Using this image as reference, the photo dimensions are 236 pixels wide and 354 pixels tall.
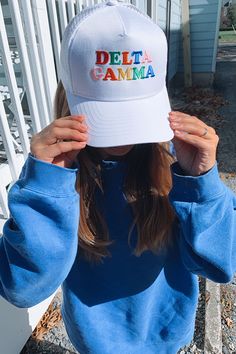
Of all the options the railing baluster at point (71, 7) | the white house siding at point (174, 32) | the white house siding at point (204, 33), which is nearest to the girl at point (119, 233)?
the railing baluster at point (71, 7)

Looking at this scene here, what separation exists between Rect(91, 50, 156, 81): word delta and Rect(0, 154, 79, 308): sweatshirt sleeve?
10.4 inches

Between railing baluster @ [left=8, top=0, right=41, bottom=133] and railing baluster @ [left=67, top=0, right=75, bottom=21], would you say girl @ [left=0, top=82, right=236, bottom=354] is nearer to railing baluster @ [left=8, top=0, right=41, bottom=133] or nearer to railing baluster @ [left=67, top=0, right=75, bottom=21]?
railing baluster @ [left=8, top=0, right=41, bottom=133]

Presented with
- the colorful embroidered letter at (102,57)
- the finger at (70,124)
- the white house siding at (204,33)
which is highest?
the colorful embroidered letter at (102,57)

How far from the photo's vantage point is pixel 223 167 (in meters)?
3.86

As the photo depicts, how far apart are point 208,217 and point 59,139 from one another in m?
0.44

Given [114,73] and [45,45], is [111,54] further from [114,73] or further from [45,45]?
[45,45]

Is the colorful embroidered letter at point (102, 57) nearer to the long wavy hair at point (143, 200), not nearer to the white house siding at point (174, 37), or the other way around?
the long wavy hair at point (143, 200)

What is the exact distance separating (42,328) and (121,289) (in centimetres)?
110

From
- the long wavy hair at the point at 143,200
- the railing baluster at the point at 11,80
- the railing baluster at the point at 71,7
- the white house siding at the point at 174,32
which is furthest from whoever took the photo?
the white house siding at the point at 174,32

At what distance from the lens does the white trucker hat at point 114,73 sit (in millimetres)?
889

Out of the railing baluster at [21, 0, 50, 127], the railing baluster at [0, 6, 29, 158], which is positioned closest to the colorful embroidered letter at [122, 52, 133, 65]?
the railing baluster at [0, 6, 29, 158]

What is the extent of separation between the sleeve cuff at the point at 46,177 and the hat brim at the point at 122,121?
11cm

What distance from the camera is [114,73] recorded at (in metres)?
0.91

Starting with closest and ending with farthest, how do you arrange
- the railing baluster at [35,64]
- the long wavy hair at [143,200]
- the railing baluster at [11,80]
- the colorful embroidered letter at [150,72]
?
the colorful embroidered letter at [150,72] < the long wavy hair at [143,200] < the railing baluster at [11,80] < the railing baluster at [35,64]
